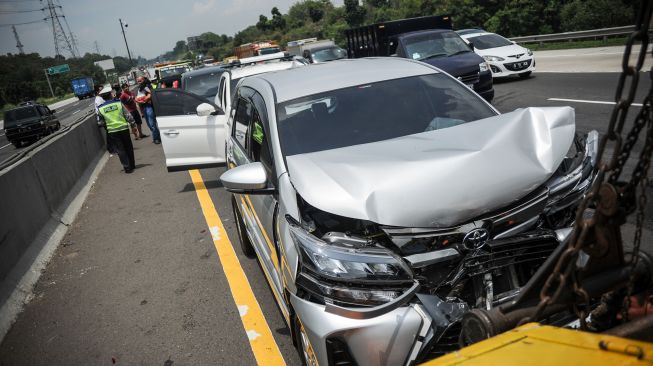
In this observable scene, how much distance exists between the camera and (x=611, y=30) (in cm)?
2041

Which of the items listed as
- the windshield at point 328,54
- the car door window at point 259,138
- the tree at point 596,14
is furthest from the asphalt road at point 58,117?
the tree at point 596,14

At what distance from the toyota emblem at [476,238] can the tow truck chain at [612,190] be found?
2.44 ft

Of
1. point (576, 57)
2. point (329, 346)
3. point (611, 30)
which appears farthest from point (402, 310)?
point (611, 30)

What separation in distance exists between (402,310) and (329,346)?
39 centimetres

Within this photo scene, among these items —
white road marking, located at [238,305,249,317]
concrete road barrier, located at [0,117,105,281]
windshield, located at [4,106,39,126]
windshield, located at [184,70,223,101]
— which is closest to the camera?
white road marking, located at [238,305,249,317]

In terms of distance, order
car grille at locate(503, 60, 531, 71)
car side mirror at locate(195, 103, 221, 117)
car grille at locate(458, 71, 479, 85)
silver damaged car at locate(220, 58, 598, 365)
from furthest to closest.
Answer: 1. car grille at locate(503, 60, 531, 71)
2. car grille at locate(458, 71, 479, 85)
3. car side mirror at locate(195, 103, 221, 117)
4. silver damaged car at locate(220, 58, 598, 365)

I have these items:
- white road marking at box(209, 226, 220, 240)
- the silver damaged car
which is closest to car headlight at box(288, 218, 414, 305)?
the silver damaged car

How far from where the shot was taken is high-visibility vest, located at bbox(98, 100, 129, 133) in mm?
10523

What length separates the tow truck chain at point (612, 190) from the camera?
1458 mm

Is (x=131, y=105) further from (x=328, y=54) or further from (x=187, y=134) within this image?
(x=328, y=54)

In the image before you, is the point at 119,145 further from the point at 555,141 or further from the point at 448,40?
the point at 555,141

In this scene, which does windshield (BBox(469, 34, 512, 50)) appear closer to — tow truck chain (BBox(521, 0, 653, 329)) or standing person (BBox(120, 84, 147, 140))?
standing person (BBox(120, 84, 147, 140))

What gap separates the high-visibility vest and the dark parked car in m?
16.7

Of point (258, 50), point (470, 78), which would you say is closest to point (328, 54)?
point (470, 78)
